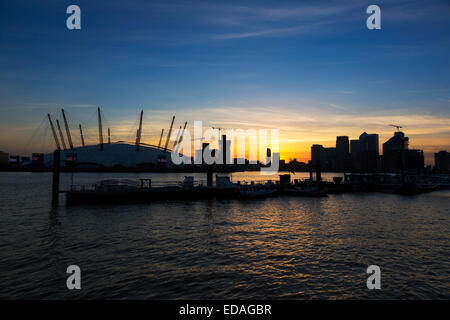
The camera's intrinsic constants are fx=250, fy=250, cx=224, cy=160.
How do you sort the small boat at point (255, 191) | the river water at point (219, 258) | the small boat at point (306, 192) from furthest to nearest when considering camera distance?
1. the small boat at point (306, 192)
2. the small boat at point (255, 191)
3. the river water at point (219, 258)

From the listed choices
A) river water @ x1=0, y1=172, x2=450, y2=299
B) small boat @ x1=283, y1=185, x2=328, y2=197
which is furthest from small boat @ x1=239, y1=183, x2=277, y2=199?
river water @ x1=0, y1=172, x2=450, y2=299

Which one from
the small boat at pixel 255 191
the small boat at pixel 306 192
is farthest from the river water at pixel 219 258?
the small boat at pixel 306 192

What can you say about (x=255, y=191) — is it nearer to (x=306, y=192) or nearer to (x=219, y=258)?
(x=306, y=192)

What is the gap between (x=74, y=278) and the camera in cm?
1703

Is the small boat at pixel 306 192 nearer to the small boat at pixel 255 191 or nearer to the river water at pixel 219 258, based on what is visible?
the small boat at pixel 255 191

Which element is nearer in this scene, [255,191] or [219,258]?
[219,258]

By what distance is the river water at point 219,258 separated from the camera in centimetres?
1599

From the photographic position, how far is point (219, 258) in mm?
21719

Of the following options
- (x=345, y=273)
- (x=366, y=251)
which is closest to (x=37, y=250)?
(x=345, y=273)

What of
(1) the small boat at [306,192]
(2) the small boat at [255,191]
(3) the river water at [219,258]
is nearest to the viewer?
(3) the river water at [219,258]

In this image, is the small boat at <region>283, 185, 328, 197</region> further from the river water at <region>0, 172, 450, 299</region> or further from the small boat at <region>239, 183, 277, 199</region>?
the river water at <region>0, 172, 450, 299</region>

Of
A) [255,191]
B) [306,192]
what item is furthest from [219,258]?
[306,192]

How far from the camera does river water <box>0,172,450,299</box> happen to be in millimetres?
15992
